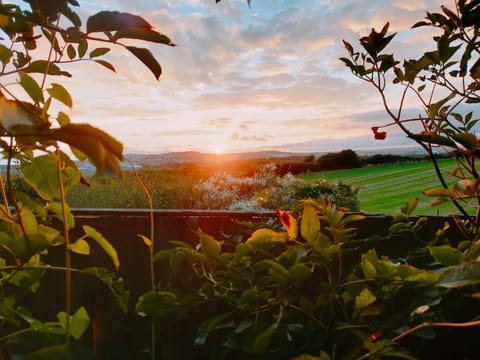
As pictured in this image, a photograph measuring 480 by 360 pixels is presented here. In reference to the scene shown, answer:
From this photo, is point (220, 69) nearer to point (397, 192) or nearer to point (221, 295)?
point (221, 295)

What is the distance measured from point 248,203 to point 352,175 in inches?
178

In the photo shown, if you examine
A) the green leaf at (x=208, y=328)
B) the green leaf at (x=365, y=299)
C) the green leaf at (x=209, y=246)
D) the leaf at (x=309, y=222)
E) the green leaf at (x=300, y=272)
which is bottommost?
the green leaf at (x=208, y=328)

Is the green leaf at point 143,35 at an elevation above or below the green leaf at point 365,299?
above

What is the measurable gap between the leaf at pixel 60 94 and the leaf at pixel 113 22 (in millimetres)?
252

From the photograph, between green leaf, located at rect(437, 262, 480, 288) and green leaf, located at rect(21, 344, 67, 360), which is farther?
green leaf, located at rect(21, 344, 67, 360)

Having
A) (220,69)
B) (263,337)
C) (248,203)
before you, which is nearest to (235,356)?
(263,337)

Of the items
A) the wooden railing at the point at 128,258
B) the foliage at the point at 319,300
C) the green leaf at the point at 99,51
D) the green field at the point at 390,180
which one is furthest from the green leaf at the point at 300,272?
the green field at the point at 390,180

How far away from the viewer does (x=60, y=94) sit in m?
0.66

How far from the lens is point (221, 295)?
0.77m

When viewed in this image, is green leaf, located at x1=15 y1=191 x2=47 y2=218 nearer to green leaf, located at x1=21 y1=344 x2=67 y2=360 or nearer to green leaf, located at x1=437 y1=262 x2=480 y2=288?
green leaf, located at x1=21 y1=344 x2=67 y2=360

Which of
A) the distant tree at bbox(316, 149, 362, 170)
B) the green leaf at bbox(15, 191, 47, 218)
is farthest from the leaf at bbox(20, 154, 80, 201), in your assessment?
the distant tree at bbox(316, 149, 362, 170)

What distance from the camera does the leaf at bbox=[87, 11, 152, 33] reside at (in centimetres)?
43

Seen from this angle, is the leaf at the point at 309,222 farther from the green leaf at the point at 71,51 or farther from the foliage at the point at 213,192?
the foliage at the point at 213,192

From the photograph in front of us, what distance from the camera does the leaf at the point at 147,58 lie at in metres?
0.44
